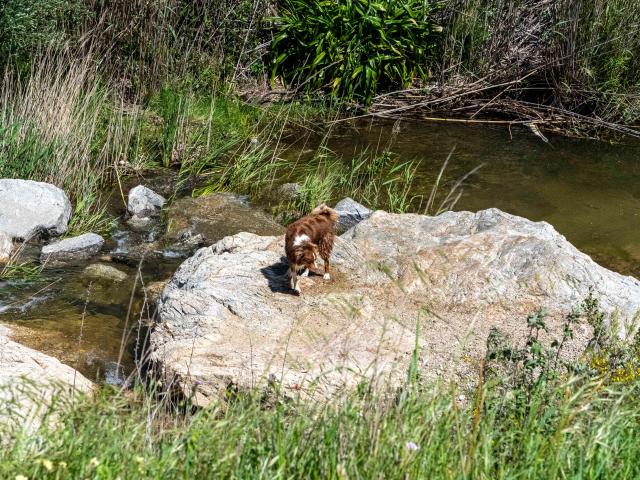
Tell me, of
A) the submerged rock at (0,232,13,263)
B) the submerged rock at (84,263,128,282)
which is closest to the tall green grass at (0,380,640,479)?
the submerged rock at (84,263,128,282)

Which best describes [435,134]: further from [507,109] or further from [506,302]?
[506,302]

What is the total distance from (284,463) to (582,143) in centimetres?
1017

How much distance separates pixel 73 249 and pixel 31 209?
62 cm

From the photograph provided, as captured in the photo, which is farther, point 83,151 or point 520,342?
point 83,151

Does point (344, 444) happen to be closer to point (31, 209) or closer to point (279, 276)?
point (279, 276)

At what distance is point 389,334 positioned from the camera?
17.9 ft

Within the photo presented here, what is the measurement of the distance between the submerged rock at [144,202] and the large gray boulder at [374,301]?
2694mm

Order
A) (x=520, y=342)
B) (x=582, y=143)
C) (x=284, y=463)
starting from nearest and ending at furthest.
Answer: (x=284, y=463), (x=520, y=342), (x=582, y=143)

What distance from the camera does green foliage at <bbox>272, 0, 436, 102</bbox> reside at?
1330cm

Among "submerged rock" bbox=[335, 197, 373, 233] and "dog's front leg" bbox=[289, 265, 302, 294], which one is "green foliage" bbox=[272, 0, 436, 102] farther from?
"dog's front leg" bbox=[289, 265, 302, 294]

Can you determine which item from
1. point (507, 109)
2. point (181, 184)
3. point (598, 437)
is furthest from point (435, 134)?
point (598, 437)

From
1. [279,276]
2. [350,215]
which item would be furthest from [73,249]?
[279,276]

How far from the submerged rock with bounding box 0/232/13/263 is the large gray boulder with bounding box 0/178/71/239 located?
202 millimetres

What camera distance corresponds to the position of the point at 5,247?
8086 mm
